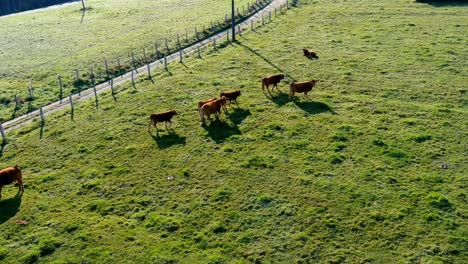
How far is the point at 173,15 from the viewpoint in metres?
59.8

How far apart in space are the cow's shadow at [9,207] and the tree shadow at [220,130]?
9.56 metres

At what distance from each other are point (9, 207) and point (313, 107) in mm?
16748

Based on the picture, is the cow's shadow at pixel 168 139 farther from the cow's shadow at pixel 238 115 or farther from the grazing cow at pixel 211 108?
the cow's shadow at pixel 238 115

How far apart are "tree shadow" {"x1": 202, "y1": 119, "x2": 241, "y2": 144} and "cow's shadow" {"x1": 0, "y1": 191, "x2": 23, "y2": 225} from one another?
9.56m

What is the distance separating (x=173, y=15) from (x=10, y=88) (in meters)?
29.8

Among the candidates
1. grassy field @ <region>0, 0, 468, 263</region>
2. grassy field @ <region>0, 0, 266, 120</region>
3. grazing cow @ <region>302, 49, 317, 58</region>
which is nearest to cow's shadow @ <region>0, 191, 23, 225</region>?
grassy field @ <region>0, 0, 468, 263</region>

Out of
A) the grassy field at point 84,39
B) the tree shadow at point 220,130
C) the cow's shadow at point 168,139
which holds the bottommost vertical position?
the grassy field at point 84,39

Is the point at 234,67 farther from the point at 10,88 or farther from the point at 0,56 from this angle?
the point at 0,56

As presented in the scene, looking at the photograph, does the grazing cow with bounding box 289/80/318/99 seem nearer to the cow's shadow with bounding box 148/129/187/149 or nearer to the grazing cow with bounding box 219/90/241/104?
the grazing cow with bounding box 219/90/241/104

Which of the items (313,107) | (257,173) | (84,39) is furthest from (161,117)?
(84,39)

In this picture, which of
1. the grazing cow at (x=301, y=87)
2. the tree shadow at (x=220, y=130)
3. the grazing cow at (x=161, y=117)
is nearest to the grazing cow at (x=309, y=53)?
the grazing cow at (x=301, y=87)

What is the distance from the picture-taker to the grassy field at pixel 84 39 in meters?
35.0

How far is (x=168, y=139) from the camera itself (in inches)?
921

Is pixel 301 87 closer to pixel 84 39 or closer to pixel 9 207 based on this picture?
pixel 9 207
